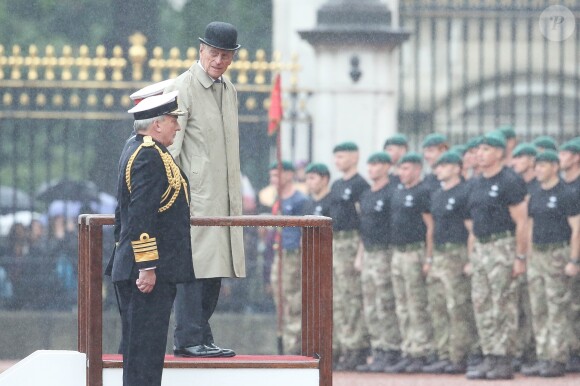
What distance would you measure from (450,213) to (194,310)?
491 cm

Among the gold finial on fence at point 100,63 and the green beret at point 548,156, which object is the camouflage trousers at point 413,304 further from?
the gold finial on fence at point 100,63

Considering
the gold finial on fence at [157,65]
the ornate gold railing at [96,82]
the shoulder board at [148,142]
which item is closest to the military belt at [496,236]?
the ornate gold railing at [96,82]

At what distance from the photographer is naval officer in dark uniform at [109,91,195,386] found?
694 cm

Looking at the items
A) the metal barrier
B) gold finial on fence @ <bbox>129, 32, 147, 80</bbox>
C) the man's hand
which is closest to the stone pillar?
gold finial on fence @ <bbox>129, 32, 147, 80</bbox>

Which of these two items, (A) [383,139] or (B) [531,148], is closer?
(B) [531,148]

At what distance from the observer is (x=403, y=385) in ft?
37.9

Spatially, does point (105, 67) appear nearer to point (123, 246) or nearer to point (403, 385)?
point (403, 385)

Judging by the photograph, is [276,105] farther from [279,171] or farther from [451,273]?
[451,273]

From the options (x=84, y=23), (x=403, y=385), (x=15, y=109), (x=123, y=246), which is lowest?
(x=403, y=385)

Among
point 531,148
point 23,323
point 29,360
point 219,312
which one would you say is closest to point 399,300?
point 531,148

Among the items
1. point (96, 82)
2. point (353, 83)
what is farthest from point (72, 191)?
point (353, 83)

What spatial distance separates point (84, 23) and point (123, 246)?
18289 mm

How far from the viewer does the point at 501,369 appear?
11.9 meters

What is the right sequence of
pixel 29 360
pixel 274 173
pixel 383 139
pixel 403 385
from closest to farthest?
1. pixel 29 360
2. pixel 403 385
3. pixel 274 173
4. pixel 383 139
